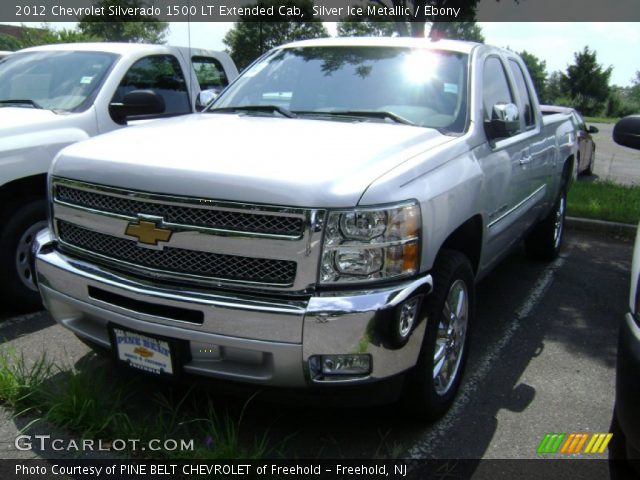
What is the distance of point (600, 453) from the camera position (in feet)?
9.87

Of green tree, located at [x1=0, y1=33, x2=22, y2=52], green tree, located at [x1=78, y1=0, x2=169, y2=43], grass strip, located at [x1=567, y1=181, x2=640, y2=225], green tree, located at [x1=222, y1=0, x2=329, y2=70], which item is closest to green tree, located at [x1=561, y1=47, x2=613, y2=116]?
green tree, located at [x1=222, y1=0, x2=329, y2=70]

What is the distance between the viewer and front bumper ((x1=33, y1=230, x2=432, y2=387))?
2463 millimetres

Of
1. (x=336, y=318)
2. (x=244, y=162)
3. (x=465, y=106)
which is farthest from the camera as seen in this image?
(x=465, y=106)

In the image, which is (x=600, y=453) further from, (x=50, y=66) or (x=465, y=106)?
(x=50, y=66)

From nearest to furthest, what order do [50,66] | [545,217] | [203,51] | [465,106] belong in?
[465,106] < [50,66] < [545,217] < [203,51]

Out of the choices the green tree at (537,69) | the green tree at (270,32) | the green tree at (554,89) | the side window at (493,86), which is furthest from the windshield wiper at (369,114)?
the green tree at (537,69)

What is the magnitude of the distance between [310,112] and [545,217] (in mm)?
3045

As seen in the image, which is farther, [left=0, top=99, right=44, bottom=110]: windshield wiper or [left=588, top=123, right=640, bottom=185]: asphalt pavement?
[left=588, top=123, right=640, bottom=185]: asphalt pavement

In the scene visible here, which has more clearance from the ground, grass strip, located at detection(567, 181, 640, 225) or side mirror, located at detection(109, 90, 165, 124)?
side mirror, located at detection(109, 90, 165, 124)

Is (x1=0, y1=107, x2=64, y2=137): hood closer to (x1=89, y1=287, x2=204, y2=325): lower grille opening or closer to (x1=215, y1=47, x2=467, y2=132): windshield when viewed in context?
(x1=215, y1=47, x2=467, y2=132): windshield

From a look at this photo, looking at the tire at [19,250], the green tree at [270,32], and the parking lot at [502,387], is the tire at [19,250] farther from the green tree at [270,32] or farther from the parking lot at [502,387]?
the green tree at [270,32]

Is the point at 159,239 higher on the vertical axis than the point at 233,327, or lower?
higher

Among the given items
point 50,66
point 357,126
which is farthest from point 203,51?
point 357,126

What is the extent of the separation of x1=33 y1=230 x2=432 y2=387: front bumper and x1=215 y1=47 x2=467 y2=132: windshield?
1380 millimetres
